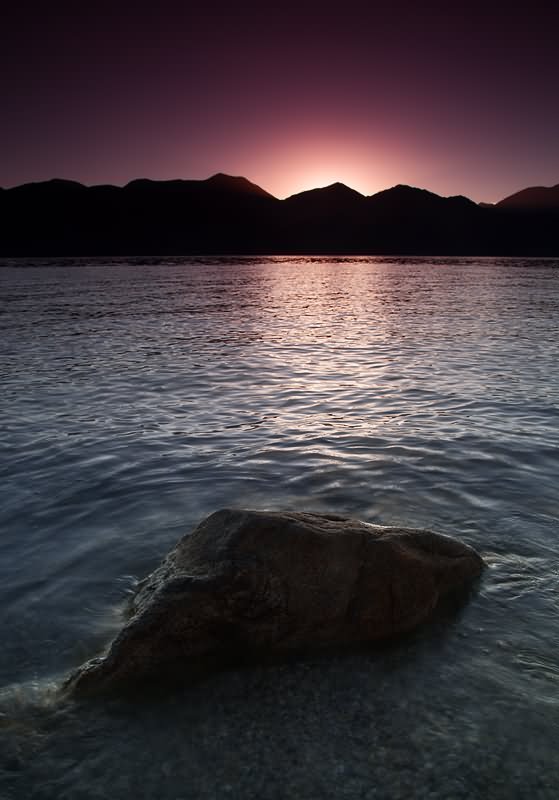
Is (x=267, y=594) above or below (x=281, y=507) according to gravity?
above

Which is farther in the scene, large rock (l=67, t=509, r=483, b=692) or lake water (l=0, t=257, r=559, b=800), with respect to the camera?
large rock (l=67, t=509, r=483, b=692)

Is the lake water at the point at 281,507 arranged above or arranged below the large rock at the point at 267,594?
below

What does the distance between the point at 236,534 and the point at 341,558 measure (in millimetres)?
1105

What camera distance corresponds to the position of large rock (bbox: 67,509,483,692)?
217 inches

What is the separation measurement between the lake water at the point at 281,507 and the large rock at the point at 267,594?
29cm

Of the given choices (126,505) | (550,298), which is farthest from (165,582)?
(550,298)

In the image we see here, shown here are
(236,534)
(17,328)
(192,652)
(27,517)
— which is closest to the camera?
(192,652)

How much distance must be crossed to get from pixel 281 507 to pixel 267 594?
3.38m

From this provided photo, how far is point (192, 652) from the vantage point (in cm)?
561

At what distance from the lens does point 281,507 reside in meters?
9.19

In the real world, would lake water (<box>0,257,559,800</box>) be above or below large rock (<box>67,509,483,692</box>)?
below

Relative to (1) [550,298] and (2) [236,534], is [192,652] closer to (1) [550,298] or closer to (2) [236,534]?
(2) [236,534]

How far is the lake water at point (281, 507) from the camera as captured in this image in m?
4.46

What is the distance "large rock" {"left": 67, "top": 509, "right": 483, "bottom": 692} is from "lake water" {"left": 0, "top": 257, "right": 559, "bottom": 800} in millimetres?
287
